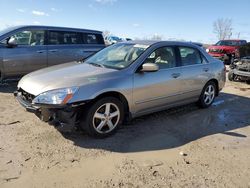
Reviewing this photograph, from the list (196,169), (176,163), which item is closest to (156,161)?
(176,163)

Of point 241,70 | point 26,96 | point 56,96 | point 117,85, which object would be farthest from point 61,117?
point 241,70

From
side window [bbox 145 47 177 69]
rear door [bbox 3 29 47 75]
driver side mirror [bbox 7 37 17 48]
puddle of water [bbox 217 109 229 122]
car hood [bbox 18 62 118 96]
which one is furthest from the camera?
rear door [bbox 3 29 47 75]

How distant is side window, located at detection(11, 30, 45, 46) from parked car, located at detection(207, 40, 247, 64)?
12.6 metres

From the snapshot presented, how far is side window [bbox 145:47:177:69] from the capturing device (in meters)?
4.98

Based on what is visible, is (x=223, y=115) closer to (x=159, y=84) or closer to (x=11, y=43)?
(x=159, y=84)

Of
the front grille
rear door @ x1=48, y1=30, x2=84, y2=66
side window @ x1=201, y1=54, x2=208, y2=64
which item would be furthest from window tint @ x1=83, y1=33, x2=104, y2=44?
the front grille

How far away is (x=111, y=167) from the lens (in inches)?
138

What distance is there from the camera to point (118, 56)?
509 centimetres

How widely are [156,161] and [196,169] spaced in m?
0.54

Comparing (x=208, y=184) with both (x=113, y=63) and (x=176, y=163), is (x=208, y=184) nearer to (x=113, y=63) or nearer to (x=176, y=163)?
(x=176, y=163)

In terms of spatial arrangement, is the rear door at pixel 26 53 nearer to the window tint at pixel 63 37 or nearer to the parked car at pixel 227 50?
the window tint at pixel 63 37

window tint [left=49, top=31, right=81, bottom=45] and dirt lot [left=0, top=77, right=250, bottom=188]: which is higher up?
window tint [left=49, top=31, right=81, bottom=45]

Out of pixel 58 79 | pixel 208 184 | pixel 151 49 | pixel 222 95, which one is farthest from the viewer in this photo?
pixel 222 95

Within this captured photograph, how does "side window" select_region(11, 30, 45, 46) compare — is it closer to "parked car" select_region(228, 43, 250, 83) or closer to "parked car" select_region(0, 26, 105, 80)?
"parked car" select_region(0, 26, 105, 80)
